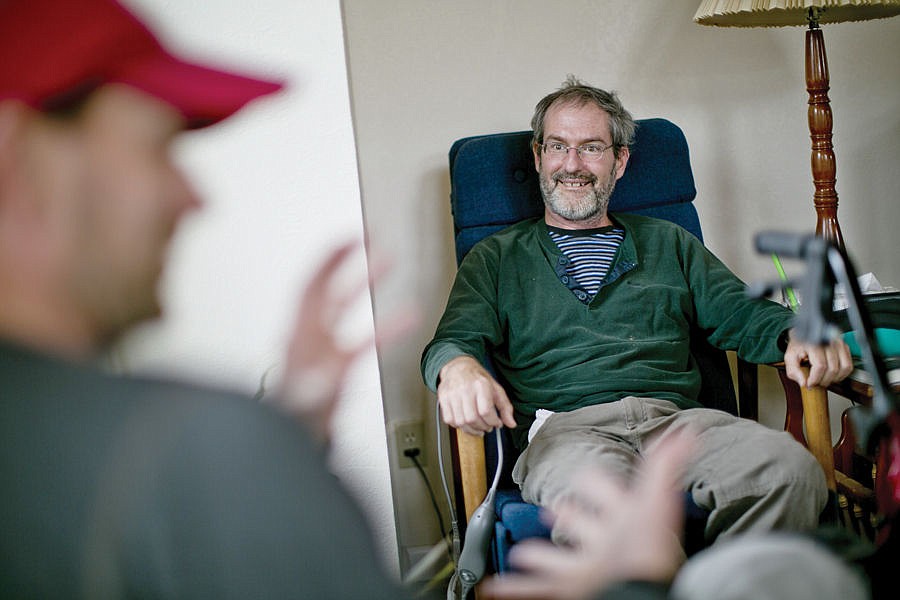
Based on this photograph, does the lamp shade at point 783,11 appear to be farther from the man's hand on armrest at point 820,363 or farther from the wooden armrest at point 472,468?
the wooden armrest at point 472,468

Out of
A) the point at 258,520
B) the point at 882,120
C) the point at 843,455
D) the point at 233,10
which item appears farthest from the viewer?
the point at 882,120

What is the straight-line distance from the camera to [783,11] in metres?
1.82

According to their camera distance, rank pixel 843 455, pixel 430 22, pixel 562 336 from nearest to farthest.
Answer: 1. pixel 562 336
2. pixel 843 455
3. pixel 430 22

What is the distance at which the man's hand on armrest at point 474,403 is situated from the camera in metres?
1.35

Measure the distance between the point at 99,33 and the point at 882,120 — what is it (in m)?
2.23

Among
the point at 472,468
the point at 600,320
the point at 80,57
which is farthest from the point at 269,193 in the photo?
the point at 600,320

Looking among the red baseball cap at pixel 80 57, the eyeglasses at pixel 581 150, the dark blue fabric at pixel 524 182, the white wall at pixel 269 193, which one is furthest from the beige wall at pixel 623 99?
the red baseball cap at pixel 80 57

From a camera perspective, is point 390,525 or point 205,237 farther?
point 390,525

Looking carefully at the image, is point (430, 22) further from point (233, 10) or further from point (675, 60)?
point (233, 10)

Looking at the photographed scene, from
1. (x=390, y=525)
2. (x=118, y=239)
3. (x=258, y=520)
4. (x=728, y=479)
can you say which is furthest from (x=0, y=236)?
(x=728, y=479)

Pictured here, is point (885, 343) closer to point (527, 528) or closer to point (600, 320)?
point (600, 320)

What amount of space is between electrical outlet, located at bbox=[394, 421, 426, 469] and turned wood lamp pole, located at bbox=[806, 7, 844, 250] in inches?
39.8

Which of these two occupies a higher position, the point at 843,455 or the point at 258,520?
the point at 258,520

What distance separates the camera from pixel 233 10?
29.0 inches
